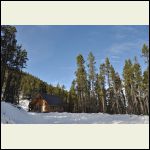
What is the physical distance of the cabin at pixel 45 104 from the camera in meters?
47.2

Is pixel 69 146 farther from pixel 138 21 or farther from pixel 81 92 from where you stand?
pixel 81 92

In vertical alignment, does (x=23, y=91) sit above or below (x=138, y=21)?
below

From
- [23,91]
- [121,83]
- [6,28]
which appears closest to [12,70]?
[6,28]

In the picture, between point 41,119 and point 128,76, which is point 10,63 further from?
point 128,76

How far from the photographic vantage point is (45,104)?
47438 millimetres

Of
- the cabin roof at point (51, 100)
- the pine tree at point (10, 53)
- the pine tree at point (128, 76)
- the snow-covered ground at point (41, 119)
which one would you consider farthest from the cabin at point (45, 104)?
the snow-covered ground at point (41, 119)

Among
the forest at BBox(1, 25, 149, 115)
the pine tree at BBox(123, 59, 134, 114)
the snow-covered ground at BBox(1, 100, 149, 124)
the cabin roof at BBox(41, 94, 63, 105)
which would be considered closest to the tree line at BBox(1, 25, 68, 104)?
the forest at BBox(1, 25, 149, 115)

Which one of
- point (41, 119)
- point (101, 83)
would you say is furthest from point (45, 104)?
point (41, 119)

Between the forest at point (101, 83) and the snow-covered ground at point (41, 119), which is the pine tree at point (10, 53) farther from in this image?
the snow-covered ground at point (41, 119)

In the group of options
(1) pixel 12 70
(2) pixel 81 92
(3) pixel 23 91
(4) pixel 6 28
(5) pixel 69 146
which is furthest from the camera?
(3) pixel 23 91

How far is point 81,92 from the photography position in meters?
49.5

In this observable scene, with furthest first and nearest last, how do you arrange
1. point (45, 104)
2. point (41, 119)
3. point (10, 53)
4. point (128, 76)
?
1. point (45, 104)
2. point (128, 76)
3. point (10, 53)
4. point (41, 119)

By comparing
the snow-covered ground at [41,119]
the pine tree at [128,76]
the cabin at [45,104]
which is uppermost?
the pine tree at [128,76]

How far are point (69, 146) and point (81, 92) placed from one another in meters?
39.9
